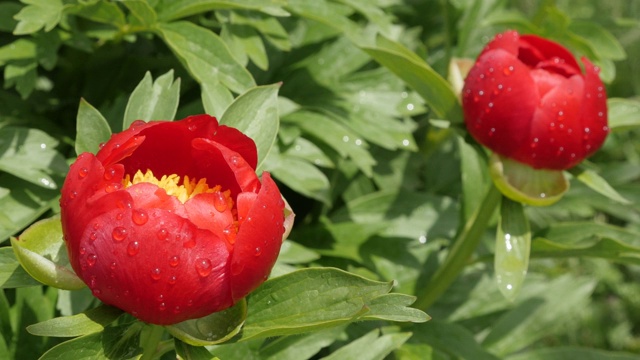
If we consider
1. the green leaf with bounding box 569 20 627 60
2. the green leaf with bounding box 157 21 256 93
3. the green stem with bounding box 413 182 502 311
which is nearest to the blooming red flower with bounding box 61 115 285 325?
the green leaf with bounding box 157 21 256 93

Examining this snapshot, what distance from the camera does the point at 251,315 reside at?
864mm

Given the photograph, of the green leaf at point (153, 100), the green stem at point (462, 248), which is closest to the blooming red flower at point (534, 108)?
the green stem at point (462, 248)

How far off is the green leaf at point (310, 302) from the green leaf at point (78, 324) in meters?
0.12

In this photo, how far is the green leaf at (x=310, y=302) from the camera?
31.8 inches

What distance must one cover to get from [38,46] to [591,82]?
720 mm

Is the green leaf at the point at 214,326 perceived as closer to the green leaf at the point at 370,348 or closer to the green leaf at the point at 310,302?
the green leaf at the point at 310,302

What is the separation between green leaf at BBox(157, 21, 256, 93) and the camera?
1.13 meters

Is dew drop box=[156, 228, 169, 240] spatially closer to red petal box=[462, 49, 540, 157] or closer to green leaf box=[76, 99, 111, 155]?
green leaf box=[76, 99, 111, 155]

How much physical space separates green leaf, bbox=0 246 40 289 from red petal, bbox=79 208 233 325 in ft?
0.28

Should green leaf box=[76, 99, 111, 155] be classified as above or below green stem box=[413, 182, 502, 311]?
above

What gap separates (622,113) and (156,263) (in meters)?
0.78

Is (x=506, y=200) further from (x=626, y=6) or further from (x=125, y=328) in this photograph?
(x=626, y=6)

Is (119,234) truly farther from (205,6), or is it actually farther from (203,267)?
(205,6)

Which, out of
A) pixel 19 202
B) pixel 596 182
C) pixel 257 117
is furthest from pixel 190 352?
pixel 596 182
